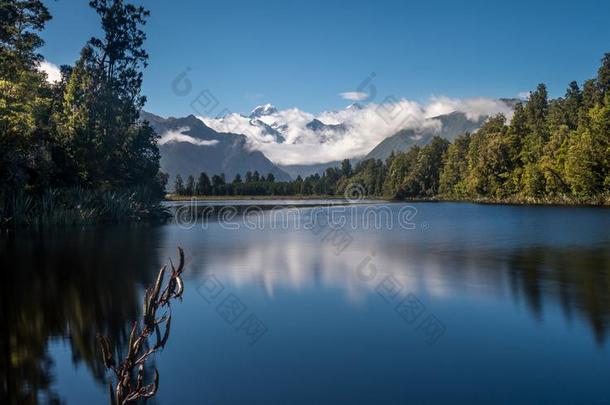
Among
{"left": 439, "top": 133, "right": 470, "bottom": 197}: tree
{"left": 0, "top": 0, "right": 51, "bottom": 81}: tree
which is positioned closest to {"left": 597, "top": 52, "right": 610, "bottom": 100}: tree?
{"left": 439, "top": 133, "right": 470, "bottom": 197}: tree

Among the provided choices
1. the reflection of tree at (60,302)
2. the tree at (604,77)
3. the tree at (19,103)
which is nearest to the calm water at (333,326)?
the reflection of tree at (60,302)

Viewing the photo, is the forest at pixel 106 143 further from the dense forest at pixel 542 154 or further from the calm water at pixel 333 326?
the calm water at pixel 333 326

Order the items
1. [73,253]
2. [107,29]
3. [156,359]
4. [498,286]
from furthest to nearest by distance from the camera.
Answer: [107,29] < [73,253] < [498,286] < [156,359]

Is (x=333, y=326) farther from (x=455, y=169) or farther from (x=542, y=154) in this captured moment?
(x=455, y=169)

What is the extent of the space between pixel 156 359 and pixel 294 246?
903 inches

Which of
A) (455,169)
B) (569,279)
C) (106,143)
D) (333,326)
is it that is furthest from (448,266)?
(455,169)

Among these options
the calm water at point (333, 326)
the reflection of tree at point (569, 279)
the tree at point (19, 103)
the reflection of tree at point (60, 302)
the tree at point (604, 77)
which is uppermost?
the tree at point (604, 77)

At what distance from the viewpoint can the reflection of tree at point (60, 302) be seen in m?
9.38

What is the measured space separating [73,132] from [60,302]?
38151 millimetres

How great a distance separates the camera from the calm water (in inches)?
335

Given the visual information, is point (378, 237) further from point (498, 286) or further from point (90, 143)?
point (90, 143)

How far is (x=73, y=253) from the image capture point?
2747cm

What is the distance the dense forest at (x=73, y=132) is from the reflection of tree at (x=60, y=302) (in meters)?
12.4

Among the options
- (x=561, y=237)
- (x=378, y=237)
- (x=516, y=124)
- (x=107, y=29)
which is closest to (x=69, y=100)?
(x=107, y=29)
